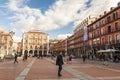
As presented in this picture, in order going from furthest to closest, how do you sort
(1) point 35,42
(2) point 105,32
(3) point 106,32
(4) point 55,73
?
(1) point 35,42, (2) point 105,32, (3) point 106,32, (4) point 55,73

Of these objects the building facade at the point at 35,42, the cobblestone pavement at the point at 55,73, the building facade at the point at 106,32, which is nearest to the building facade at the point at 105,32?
the building facade at the point at 106,32

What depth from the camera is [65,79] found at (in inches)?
476

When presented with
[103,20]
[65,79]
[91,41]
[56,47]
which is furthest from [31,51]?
[65,79]

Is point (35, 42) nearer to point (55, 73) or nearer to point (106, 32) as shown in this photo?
point (106, 32)

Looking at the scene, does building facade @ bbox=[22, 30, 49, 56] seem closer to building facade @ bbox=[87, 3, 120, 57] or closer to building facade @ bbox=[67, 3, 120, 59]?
building facade @ bbox=[67, 3, 120, 59]

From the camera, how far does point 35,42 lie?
421 ft

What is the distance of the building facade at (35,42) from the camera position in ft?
411

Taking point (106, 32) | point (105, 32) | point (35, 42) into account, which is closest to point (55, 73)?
point (106, 32)

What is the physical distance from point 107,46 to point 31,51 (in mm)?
79397

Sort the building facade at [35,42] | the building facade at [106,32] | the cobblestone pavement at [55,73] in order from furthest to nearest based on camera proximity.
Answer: the building facade at [35,42] → the building facade at [106,32] → the cobblestone pavement at [55,73]

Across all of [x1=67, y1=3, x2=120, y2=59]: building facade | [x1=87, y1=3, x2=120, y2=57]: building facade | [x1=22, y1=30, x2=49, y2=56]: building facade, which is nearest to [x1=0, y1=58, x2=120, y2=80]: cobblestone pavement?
[x1=87, y1=3, x2=120, y2=57]: building facade

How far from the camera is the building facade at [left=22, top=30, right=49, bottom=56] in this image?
12538 centimetres

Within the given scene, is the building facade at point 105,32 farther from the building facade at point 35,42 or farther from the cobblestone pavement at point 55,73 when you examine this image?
the building facade at point 35,42

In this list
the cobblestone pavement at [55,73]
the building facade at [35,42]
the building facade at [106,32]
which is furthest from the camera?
the building facade at [35,42]
